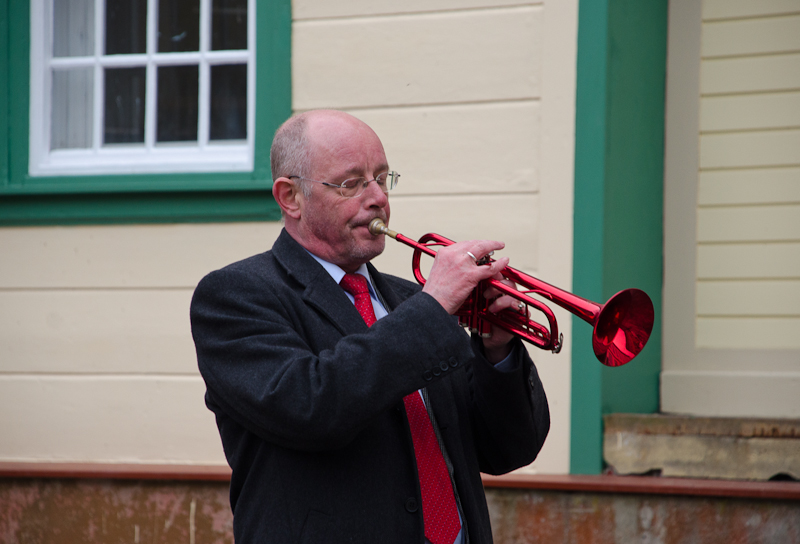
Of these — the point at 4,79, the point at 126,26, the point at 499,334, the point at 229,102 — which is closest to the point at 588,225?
the point at 499,334

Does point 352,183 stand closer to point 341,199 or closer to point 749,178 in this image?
point 341,199

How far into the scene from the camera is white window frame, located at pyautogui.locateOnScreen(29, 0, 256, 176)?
3928 millimetres

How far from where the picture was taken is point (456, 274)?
1852 millimetres

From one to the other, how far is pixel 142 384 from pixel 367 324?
2.18 m

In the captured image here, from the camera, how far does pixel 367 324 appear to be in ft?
6.66

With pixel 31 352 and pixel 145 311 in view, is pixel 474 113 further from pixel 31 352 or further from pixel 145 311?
pixel 31 352

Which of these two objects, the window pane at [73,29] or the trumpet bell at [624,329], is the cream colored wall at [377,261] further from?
the trumpet bell at [624,329]

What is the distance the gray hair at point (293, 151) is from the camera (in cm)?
212

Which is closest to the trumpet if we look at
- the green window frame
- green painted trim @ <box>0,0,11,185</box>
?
the green window frame

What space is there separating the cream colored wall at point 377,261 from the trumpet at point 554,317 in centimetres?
136

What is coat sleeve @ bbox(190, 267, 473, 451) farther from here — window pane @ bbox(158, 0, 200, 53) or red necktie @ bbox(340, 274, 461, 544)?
window pane @ bbox(158, 0, 200, 53)

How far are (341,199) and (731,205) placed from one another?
2.61 meters

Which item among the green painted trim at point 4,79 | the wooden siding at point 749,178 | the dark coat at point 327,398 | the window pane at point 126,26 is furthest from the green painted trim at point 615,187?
the green painted trim at point 4,79

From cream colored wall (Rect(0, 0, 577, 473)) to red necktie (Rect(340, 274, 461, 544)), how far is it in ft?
5.24
